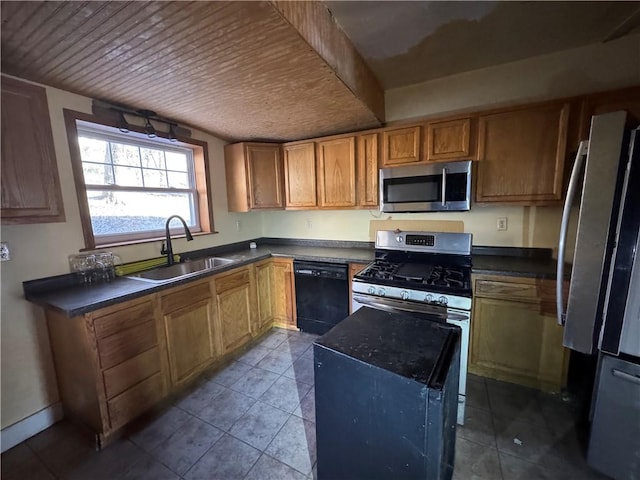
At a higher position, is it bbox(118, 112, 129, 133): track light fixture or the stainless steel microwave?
bbox(118, 112, 129, 133): track light fixture

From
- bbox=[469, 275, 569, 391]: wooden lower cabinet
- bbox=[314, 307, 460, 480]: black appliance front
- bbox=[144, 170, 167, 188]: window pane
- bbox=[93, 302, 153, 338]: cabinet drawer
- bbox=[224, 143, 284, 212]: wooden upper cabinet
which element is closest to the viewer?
bbox=[314, 307, 460, 480]: black appliance front

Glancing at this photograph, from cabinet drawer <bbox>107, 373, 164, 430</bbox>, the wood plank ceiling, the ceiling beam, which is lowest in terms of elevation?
cabinet drawer <bbox>107, 373, 164, 430</bbox>

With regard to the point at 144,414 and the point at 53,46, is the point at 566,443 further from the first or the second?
the point at 53,46

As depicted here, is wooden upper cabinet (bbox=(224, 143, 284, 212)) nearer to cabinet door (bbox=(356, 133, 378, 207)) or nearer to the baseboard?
cabinet door (bbox=(356, 133, 378, 207))

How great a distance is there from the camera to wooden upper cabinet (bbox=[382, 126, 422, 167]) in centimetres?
240

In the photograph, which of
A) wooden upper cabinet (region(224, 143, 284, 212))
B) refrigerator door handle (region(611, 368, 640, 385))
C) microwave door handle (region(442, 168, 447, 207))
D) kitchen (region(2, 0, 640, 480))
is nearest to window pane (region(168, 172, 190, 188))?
kitchen (region(2, 0, 640, 480))

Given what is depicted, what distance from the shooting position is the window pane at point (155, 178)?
2496 millimetres

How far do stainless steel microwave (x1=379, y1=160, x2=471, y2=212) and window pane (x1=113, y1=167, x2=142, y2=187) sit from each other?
7.25ft

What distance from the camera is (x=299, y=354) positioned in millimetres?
2594

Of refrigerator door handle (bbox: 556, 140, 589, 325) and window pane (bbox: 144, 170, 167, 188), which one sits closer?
refrigerator door handle (bbox: 556, 140, 589, 325)

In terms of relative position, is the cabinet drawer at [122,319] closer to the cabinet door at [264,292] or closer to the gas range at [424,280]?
the cabinet door at [264,292]

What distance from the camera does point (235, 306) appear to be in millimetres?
2576

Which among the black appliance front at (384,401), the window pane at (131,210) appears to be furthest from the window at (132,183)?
the black appliance front at (384,401)

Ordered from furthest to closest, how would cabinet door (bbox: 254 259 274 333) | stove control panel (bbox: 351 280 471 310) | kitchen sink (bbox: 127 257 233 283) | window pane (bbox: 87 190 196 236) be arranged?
1. cabinet door (bbox: 254 259 274 333)
2. kitchen sink (bbox: 127 257 233 283)
3. window pane (bbox: 87 190 196 236)
4. stove control panel (bbox: 351 280 471 310)
